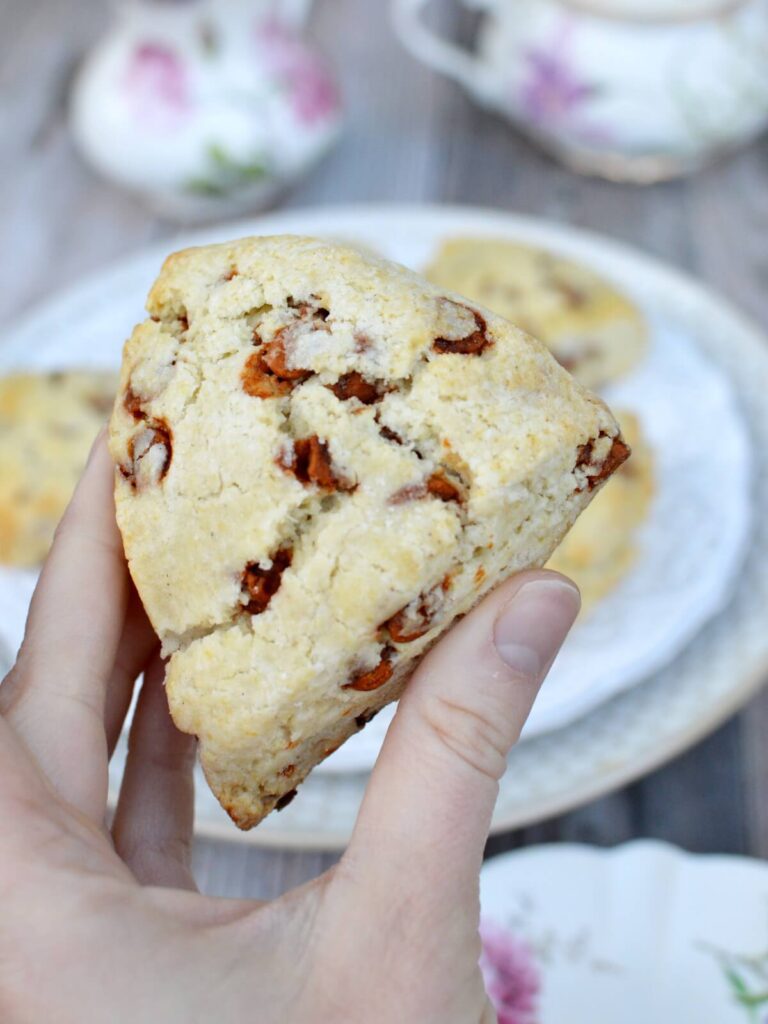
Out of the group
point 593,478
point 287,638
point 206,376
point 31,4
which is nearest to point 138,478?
point 206,376

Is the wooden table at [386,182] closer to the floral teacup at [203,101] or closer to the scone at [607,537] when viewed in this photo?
the floral teacup at [203,101]

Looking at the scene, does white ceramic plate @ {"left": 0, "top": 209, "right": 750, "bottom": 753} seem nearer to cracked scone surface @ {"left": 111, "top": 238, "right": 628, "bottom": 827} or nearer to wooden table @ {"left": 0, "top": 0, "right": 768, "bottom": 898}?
wooden table @ {"left": 0, "top": 0, "right": 768, "bottom": 898}

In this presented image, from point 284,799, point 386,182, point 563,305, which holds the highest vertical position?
point 284,799

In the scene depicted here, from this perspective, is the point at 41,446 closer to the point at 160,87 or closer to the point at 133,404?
the point at 133,404

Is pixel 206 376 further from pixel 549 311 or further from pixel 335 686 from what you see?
pixel 549 311

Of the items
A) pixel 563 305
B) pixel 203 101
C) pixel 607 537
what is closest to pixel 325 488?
pixel 607 537

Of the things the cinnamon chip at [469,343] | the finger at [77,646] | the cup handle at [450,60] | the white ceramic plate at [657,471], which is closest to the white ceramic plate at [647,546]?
the white ceramic plate at [657,471]
